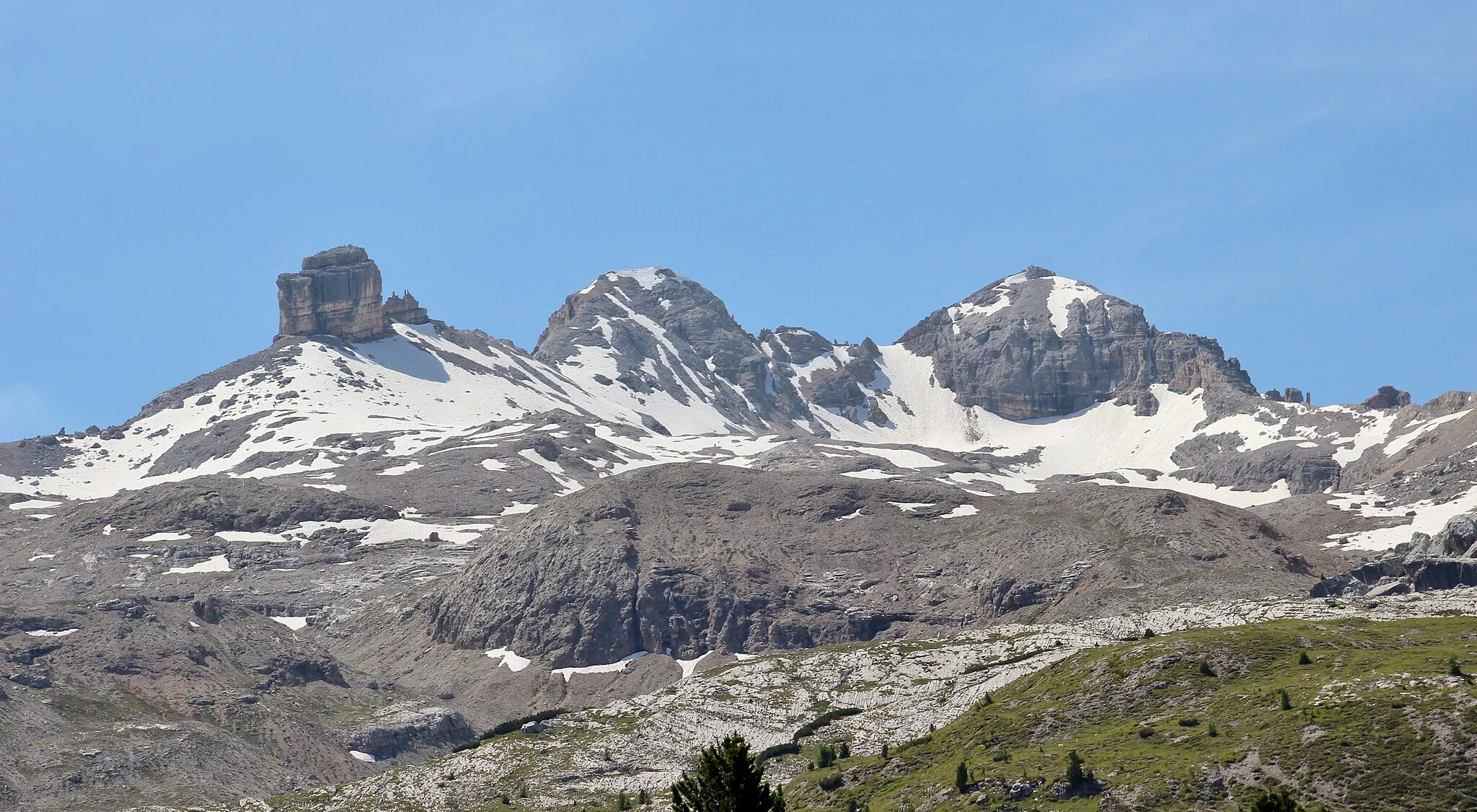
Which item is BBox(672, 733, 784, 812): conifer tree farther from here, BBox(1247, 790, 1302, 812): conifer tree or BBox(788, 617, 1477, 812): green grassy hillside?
BBox(788, 617, 1477, 812): green grassy hillside

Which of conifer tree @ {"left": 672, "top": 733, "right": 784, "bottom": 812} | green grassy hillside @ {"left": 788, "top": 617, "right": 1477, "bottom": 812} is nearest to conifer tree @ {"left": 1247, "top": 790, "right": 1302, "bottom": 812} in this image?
conifer tree @ {"left": 672, "top": 733, "right": 784, "bottom": 812}

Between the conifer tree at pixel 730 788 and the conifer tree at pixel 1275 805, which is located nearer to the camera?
the conifer tree at pixel 1275 805

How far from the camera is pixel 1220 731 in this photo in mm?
111625

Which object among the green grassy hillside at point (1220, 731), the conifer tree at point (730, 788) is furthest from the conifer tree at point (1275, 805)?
the green grassy hillside at point (1220, 731)

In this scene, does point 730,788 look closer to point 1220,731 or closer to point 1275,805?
point 1275,805

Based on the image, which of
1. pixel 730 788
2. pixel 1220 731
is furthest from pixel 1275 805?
pixel 1220 731

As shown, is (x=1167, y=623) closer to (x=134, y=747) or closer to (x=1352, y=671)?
(x=1352, y=671)

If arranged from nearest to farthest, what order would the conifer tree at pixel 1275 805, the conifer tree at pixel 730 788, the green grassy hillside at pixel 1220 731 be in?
1. the conifer tree at pixel 1275 805
2. the conifer tree at pixel 730 788
3. the green grassy hillside at pixel 1220 731

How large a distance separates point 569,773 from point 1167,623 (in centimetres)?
4989

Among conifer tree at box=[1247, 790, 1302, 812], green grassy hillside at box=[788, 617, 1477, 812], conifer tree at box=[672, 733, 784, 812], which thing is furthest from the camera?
green grassy hillside at box=[788, 617, 1477, 812]

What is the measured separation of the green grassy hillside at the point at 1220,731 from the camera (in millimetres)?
100938

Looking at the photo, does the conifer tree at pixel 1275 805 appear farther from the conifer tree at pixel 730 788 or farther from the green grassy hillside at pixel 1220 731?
the green grassy hillside at pixel 1220 731

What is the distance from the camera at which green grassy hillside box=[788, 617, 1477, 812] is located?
101m

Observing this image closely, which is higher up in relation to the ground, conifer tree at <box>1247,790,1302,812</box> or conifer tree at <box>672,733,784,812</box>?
conifer tree at <box>672,733,784,812</box>
